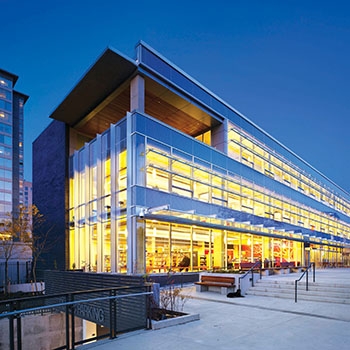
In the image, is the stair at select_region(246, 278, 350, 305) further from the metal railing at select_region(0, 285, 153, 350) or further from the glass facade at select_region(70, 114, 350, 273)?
the metal railing at select_region(0, 285, 153, 350)

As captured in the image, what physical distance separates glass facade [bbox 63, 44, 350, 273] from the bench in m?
4.40

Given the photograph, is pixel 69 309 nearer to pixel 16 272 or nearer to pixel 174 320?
pixel 174 320

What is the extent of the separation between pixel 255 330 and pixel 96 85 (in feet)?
63.9

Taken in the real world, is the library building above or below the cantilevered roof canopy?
below

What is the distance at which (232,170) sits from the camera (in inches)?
1117

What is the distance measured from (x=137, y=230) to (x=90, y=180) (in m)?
7.71

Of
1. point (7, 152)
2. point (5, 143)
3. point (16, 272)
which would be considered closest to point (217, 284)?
point (16, 272)

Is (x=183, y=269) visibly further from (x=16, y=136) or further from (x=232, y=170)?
(x=16, y=136)

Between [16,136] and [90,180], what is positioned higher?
[16,136]

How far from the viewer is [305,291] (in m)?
14.1

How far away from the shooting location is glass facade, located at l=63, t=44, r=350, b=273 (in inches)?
809

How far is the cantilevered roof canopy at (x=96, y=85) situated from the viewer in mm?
21016

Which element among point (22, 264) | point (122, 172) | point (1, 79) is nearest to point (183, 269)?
point (122, 172)

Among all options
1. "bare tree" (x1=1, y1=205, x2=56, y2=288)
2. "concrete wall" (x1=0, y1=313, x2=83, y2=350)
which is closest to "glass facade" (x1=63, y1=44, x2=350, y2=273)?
"bare tree" (x1=1, y1=205, x2=56, y2=288)
